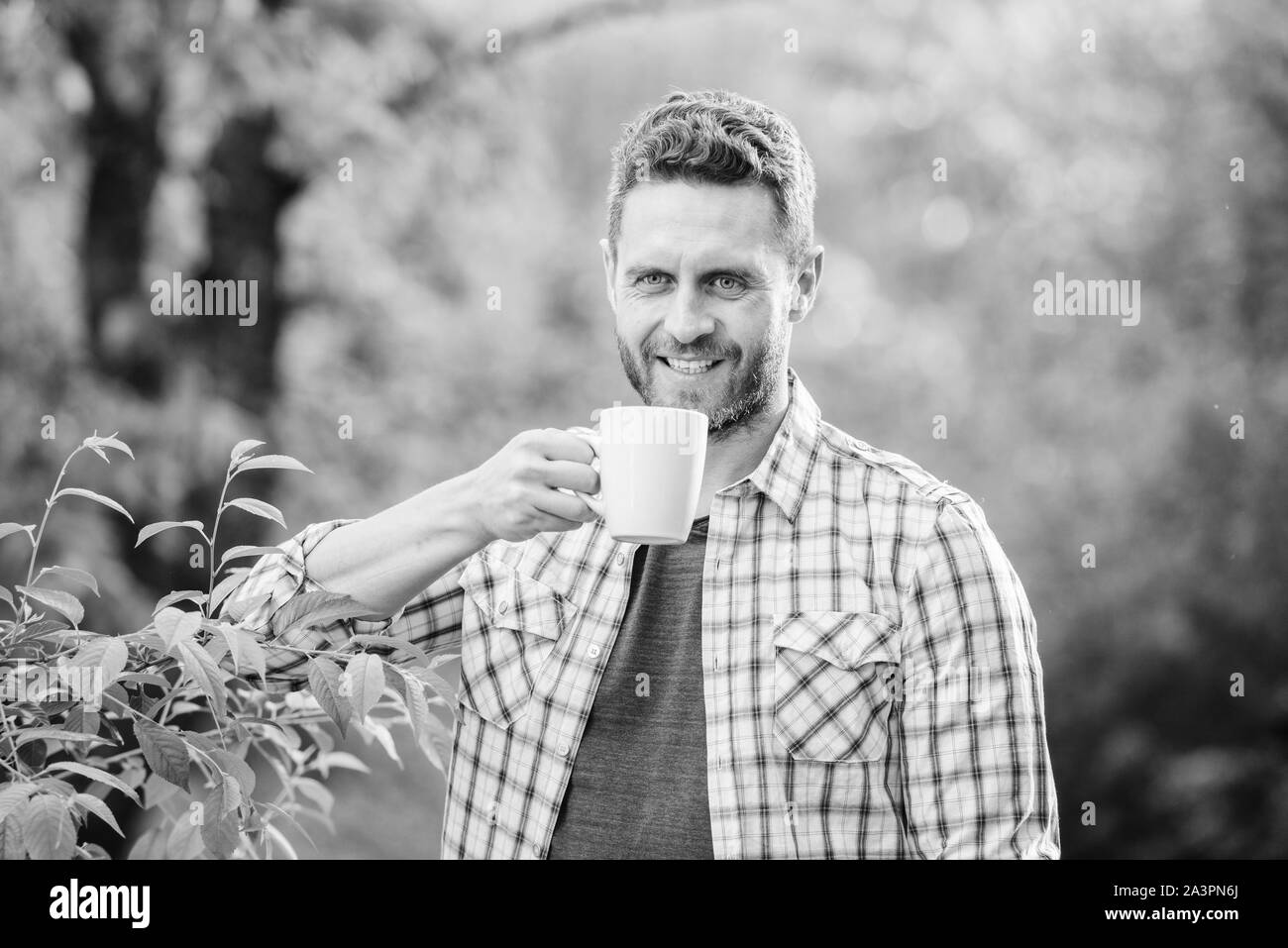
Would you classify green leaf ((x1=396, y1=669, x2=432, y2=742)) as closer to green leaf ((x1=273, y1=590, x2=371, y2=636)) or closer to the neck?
green leaf ((x1=273, y1=590, x2=371, y2=636))

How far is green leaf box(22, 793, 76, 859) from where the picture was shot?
31.9 inches

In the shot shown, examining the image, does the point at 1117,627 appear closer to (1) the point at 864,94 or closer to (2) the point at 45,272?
(1) the point at 864,94

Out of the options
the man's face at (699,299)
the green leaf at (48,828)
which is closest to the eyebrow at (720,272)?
the man's face at (699,299)

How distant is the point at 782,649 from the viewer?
1.38m

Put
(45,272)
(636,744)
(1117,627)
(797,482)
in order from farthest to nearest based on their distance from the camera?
(1117,627) → (45,272) → (797,482) → (636,744)

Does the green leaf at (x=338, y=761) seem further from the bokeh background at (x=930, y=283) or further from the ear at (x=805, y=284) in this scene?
the bokeh background at (x=930, y=283)

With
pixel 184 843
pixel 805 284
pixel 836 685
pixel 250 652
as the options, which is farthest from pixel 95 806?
pixel 805 284

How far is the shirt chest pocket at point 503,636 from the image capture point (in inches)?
56.9

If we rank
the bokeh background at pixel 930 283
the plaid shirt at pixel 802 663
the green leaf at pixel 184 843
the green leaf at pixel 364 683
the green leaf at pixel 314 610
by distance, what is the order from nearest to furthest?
the green leaf at pixel 364 683
the green leaf at pixel 314 610
the green leaf at pixel 184 843
the plaid shirt at pixel 802 663
the bokeh background at pixel 930 283

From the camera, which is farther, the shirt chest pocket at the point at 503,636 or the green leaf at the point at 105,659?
the shirt chest pocket at the point at 503,636

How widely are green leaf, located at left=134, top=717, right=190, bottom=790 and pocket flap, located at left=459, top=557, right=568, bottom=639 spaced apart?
1.87ft

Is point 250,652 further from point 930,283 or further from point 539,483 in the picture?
point 930,283
